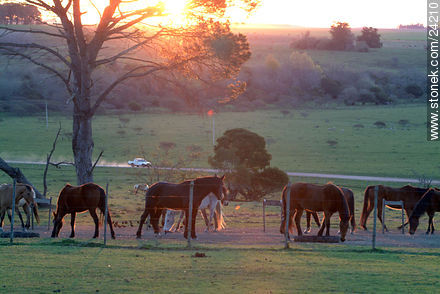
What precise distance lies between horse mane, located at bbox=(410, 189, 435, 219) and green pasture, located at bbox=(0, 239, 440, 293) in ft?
14.1

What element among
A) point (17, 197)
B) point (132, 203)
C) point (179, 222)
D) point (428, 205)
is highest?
point (17, 197)

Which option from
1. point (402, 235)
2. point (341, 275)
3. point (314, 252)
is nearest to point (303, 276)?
point (341, 275)

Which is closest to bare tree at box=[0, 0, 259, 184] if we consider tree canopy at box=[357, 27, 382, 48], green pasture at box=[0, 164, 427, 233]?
green pasture at box=[0, 164, 427, 233]

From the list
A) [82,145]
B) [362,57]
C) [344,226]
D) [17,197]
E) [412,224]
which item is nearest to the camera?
[344,226]

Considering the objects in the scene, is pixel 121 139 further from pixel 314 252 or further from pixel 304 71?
pixel 304 71

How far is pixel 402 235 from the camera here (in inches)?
717

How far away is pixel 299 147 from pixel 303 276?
1726 inches

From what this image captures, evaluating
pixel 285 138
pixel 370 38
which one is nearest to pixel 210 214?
pixel 285 138

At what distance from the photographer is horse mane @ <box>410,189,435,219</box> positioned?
1856 cm

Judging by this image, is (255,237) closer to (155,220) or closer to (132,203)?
(155,220)

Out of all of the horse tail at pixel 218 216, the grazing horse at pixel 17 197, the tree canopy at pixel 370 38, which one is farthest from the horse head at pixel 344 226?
the tree canopy at pixel 370 38

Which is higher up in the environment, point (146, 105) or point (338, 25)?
point (338, 25)

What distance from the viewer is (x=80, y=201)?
16062 millimetres

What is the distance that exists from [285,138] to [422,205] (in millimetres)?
39680
